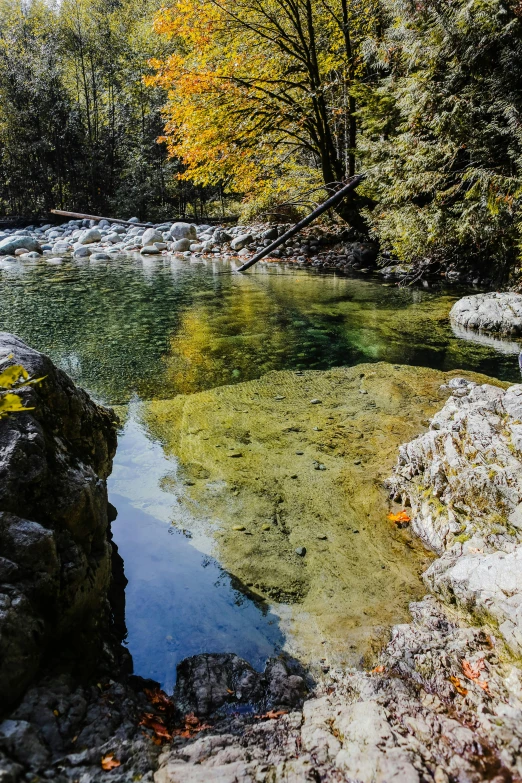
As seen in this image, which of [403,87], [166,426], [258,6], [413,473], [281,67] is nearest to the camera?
[413,473]

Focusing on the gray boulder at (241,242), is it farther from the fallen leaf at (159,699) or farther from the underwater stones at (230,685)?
the fallen leaf at (159,699)

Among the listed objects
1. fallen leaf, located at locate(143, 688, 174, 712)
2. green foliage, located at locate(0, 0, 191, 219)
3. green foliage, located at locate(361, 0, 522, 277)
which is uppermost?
green foliage, located at locate(0, 0, 191, 219)

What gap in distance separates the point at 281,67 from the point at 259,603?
1483 cm

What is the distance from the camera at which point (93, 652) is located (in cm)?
176

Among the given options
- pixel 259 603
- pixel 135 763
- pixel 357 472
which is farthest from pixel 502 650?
pixel 357 472

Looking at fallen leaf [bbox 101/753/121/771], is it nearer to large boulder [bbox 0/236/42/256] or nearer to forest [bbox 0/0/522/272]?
forest [bbox 0/0/522/272]

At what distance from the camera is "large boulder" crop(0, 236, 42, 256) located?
664 inches

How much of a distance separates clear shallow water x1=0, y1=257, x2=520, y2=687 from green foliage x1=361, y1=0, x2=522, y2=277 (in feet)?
4.91

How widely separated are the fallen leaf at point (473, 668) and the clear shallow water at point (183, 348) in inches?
32.0

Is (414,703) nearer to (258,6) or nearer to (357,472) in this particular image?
(357,472)

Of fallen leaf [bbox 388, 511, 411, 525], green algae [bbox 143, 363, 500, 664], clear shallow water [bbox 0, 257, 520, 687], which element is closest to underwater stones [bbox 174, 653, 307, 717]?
clear shallow water [bbox 0, 257, 520, 687]

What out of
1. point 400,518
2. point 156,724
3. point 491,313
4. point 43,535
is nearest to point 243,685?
point 156,724

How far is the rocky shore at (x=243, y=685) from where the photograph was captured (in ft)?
4.26

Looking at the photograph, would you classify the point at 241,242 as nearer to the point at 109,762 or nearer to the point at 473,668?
the point at 473,668
